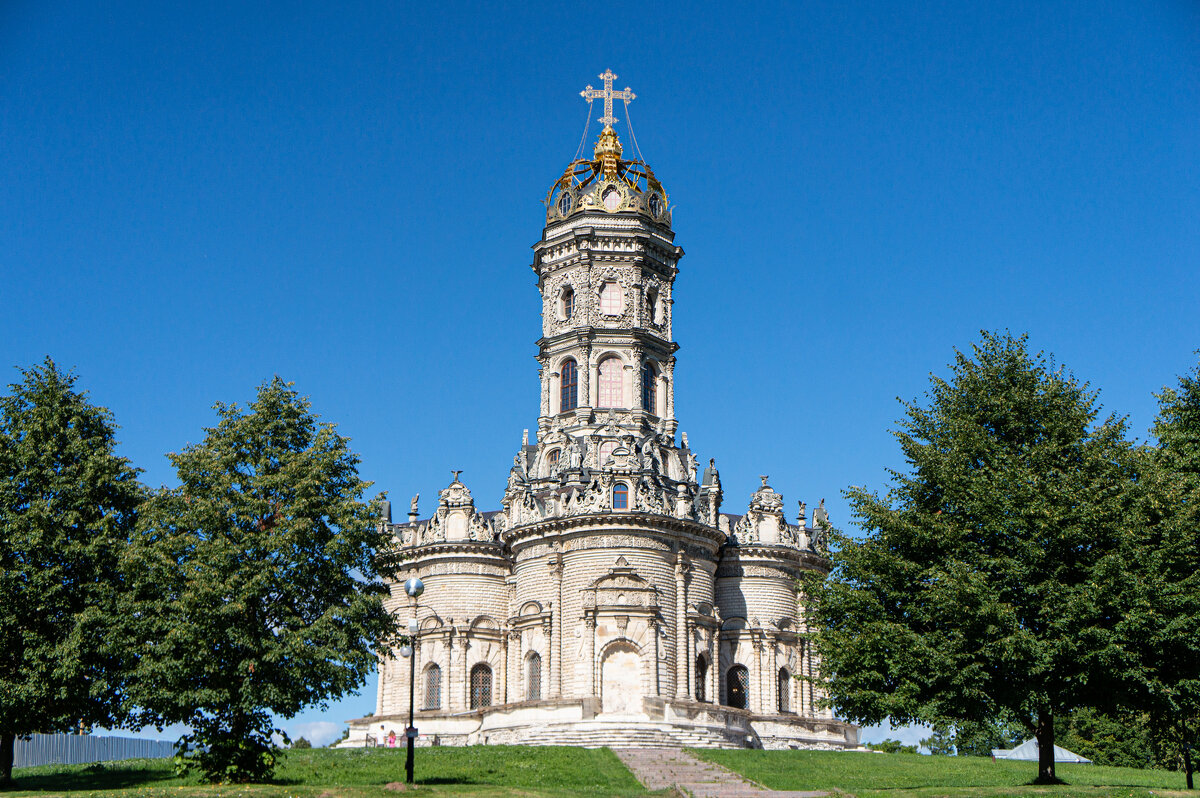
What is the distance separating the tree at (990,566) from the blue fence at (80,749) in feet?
82.4

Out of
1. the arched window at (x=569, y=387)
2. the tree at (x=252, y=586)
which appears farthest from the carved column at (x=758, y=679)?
the tree at (x=252, y=586)

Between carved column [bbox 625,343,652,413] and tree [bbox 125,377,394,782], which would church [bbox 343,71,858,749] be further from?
tree [bbox 125,377,394,782]

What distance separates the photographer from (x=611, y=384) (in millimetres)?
63250

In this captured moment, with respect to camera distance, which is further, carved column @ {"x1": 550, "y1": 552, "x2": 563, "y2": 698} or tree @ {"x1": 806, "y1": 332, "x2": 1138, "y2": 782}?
carved column @ {"x1": 550, "y1": 552, "x2": 563, "y2": 698}

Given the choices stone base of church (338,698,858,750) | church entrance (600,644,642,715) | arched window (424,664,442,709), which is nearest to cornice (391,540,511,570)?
arched window (424,664,442,709)

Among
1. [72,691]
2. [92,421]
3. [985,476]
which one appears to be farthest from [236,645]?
[985,476]

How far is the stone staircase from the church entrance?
1670 mm

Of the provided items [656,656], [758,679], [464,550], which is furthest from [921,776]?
[464,550]

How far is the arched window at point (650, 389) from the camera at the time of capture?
6372cm

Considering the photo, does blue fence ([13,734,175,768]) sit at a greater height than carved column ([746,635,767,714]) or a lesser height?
lesser

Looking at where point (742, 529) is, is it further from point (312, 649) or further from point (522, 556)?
point (312, 649)

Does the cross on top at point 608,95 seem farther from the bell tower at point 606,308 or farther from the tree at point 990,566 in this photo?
the tree at point 990,566

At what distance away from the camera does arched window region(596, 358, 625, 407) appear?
63.0m

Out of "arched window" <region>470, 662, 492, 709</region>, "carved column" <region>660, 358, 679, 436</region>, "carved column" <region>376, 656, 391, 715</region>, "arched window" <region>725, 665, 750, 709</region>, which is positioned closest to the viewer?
"arched window" <region>725, 665, 750, 709</region>
